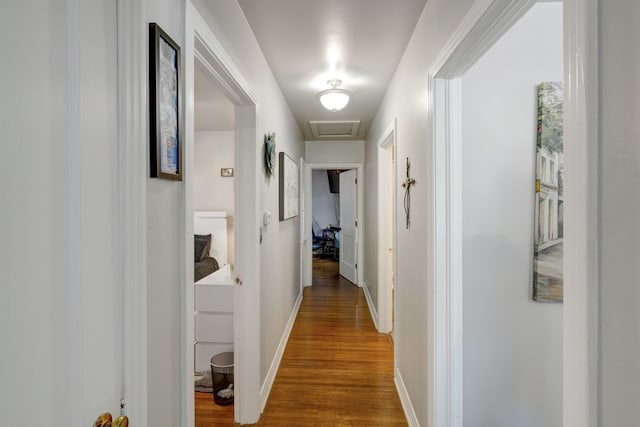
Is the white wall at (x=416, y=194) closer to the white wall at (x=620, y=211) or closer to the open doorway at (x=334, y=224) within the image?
the white wall at (x=620, y=211)

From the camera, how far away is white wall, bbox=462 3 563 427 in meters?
1.61

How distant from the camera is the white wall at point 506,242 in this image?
161 centimetres

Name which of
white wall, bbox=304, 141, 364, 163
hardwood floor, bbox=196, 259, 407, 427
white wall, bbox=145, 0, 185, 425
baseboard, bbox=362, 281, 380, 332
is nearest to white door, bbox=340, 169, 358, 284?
white wall, bbox=304, 141, 364, 163

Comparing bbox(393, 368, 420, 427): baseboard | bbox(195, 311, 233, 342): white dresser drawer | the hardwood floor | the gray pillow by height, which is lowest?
the hardwood floor

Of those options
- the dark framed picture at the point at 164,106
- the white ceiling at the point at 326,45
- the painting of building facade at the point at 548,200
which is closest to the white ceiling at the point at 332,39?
the white ceiling at the point at 326,45

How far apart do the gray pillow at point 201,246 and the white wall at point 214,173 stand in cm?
27

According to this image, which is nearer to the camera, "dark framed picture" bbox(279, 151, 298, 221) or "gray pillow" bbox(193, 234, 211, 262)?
"dark framed picture" bbox(279, 151, 298, 221)

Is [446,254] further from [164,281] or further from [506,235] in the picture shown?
[164,281]

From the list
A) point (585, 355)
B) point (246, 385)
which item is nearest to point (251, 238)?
point (246, 385)

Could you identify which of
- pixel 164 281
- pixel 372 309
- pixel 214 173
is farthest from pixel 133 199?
pixel 214 173

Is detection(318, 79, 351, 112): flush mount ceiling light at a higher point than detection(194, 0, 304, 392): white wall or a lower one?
higher

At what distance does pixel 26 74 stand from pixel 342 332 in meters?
3.36

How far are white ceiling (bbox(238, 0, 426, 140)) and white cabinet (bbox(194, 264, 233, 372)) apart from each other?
1804 millimetres

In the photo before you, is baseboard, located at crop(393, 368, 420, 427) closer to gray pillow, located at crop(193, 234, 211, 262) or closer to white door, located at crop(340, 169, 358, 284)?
gray pillow, located at crop(193, 234, 211, 262)
